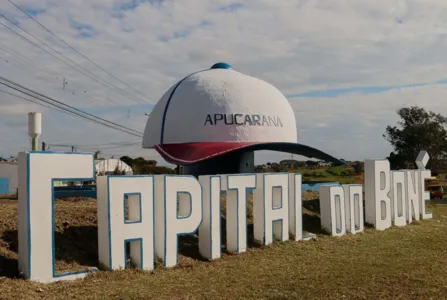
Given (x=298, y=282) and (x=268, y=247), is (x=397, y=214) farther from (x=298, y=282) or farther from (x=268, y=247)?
(x=298, y=282)

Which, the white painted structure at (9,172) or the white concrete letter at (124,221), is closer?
the white concrete letter at (124,221)

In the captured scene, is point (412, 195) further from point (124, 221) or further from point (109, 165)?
point (109, 165)

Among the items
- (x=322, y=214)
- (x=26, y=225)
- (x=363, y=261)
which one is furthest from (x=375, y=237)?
(x=26, y=225)

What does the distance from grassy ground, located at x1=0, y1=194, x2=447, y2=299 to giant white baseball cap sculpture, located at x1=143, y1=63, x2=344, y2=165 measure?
4.14m

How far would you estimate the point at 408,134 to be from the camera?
1864 inches

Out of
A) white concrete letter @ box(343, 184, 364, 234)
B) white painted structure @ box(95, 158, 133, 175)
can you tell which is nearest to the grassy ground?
white concrete letter @ box(343, 184, 364, 234)

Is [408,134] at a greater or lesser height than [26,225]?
greater

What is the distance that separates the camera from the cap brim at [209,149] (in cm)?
1446

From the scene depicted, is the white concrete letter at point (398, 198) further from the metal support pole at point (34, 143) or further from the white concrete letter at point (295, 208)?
the metal support pole at point (34, 143)

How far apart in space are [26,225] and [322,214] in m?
9.04

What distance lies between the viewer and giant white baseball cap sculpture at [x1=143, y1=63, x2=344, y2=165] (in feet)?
51.0

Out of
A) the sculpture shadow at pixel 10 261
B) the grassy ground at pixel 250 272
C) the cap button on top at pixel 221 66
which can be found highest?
the cap button on top at pixel 221 66

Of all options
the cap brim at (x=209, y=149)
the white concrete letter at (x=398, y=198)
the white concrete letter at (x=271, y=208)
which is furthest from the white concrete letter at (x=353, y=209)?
the white concrete letter at (x=271, y=208)

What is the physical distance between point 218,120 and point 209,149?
135 centimetres
